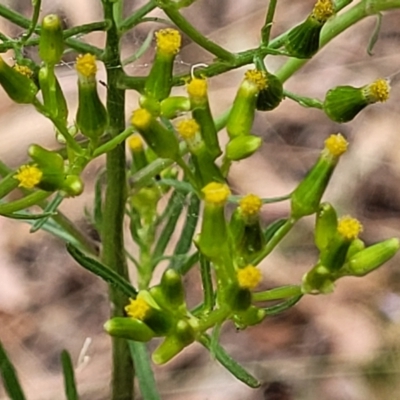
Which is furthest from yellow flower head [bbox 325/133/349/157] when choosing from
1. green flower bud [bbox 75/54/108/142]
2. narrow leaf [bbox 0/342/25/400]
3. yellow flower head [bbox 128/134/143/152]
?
narrow leaf [bbox 0/342/25/400]

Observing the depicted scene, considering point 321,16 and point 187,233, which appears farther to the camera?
point 187,233

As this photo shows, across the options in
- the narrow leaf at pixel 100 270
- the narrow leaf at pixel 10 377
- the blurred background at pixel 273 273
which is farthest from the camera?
the blurred background at pixel 273 273

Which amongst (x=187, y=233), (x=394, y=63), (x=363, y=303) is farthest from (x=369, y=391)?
(x=394, y=63)

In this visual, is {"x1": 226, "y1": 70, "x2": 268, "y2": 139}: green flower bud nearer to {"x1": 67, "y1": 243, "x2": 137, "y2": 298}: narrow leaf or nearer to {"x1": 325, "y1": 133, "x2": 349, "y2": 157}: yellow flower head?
{"x1": 325, "y1": 133, "x2": 349, "y2": 157}: yellow flower head

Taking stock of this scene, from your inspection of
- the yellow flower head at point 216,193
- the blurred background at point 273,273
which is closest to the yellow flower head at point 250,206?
the yellow flower head at point 216,193

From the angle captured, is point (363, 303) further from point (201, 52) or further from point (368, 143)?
point (201, 52)

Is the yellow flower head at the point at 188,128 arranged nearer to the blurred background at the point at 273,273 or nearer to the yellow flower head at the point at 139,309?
the yellow flower head at the point at 139,309
